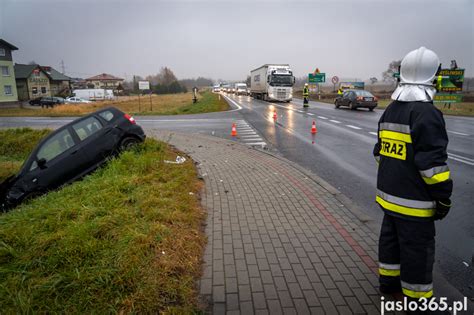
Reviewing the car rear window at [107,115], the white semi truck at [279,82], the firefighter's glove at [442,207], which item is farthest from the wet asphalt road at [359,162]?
the white semi truck at [279,82]

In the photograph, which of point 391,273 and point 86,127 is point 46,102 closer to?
point 86,127

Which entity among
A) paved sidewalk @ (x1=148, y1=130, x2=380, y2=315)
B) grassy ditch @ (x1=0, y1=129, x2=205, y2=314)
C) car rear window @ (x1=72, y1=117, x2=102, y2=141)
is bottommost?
paved sidewalk @ (x1=148, y1=130, x2=380, y2=315)

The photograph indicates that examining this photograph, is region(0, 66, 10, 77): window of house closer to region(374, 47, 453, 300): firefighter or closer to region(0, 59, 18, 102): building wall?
region(0, 59, 18, 102): building wall

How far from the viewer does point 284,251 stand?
3721 mm

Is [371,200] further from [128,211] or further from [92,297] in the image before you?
[92,297]

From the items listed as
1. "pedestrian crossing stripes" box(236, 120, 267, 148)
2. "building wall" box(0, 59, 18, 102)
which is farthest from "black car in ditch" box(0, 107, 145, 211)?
"building wall" box(0, 59, 18, 102)

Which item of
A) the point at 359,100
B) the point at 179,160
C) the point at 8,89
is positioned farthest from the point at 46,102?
the point at 179,160

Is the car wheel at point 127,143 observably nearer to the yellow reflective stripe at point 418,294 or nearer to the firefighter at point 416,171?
the firefighter at point 416,171

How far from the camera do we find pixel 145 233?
12.3 feet

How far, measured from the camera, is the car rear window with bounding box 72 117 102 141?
7411mm

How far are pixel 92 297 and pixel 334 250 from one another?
2.64m

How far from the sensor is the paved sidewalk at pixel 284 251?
288 centimetres

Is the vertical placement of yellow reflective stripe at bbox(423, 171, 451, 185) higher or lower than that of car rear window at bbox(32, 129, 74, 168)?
higher

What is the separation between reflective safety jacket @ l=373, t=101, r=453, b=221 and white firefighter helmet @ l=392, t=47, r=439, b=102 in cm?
7
